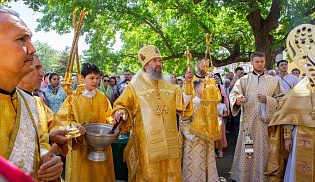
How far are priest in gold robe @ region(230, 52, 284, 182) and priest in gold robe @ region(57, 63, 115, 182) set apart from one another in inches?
96.2

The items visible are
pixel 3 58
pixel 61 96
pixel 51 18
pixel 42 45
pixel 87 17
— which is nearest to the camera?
pixel 3 58

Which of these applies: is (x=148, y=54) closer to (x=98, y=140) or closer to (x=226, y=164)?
(x=98, y=140)

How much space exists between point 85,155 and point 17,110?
2167 millimetres

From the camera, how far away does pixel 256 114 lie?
13.9 feet

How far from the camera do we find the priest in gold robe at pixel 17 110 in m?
1.24

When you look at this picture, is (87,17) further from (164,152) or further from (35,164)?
(35,164)

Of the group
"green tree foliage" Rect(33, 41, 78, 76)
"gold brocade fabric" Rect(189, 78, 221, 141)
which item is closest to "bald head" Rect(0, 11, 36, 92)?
"gold brocade fabric" Rect(189, 78, 221, 141)

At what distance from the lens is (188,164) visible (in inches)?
154

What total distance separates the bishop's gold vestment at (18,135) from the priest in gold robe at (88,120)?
1.77m

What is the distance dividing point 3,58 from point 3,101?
29 cm

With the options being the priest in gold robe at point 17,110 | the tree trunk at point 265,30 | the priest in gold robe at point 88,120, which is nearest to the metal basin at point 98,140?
the priest in gold robe at point 88,120

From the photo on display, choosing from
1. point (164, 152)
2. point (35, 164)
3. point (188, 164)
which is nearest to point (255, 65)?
point (188, 164)

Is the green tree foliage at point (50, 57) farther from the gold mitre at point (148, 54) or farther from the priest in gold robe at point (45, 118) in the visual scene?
the priest in gold robe at point (45, 118)

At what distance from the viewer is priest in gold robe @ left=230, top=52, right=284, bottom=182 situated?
410cm
